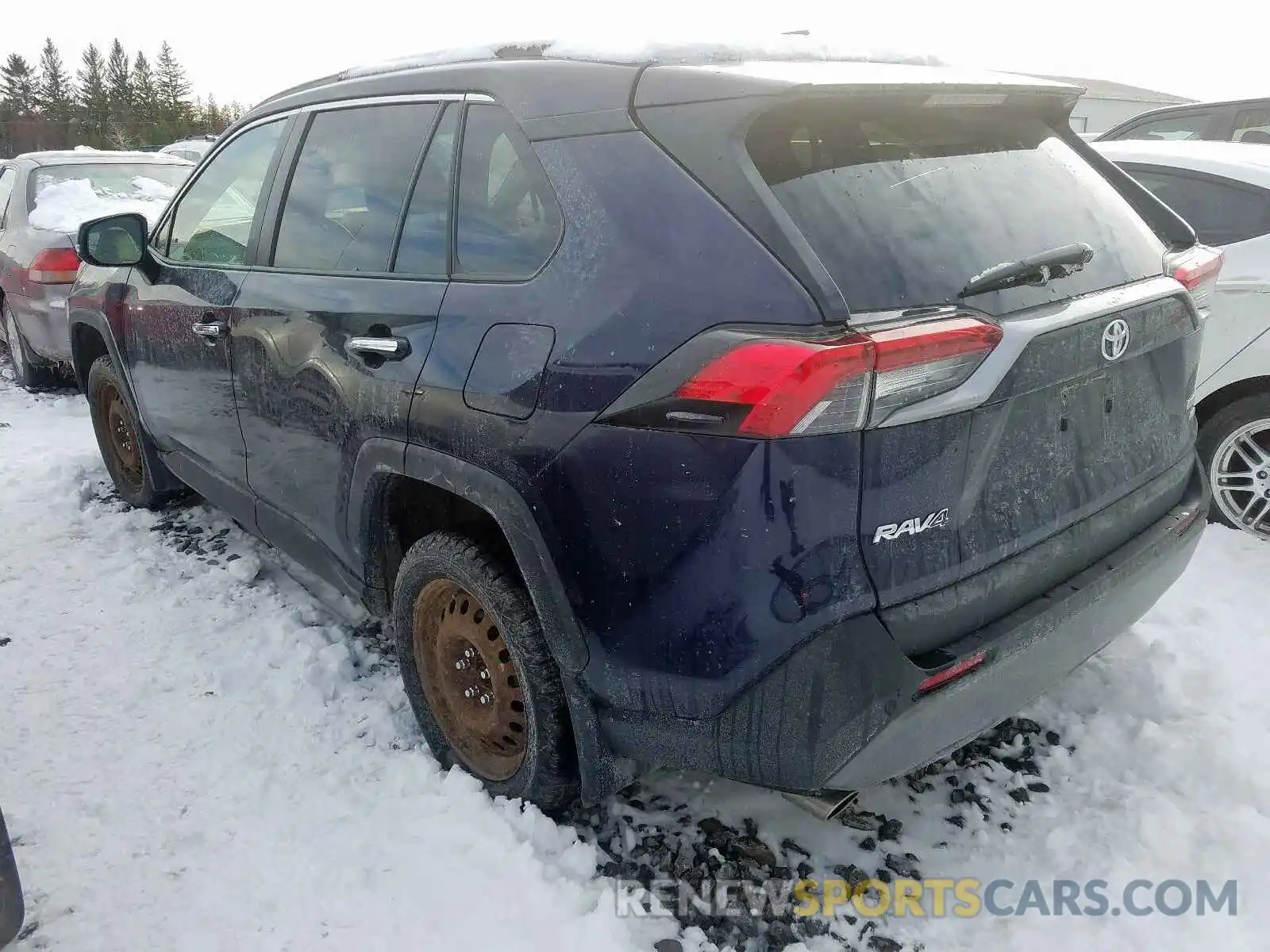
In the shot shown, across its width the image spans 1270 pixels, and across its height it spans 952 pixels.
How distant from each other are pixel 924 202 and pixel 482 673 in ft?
5.20

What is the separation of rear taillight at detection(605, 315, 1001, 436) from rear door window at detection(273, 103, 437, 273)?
1.21 meters

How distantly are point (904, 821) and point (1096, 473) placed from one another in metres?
1.03

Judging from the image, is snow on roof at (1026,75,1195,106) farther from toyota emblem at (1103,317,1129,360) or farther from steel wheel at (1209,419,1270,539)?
toyota emblem at (1103,317,1129,360)

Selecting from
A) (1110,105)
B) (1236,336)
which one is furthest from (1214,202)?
(1110,105)

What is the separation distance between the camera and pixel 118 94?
6078 cm

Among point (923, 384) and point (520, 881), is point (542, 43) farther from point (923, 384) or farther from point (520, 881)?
point (520, 881)

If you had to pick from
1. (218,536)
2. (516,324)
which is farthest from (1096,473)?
(218,536)

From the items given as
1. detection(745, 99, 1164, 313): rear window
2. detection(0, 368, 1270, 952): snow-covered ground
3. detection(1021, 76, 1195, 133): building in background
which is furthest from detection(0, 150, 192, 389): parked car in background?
detection(1021, 76, 1195, 133): building in background

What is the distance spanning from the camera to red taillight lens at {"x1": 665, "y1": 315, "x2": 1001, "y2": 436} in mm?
1625

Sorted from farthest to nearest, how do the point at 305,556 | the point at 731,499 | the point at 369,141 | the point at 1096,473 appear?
the point at 305,556 < the point at 369,141 < the point at 1096,473 < the point at 731,499

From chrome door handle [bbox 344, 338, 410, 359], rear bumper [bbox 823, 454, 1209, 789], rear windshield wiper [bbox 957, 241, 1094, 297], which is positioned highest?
rear windshield wiper [bbox 957, 241, 1094, 297]

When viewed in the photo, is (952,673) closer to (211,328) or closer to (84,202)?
(211,328)

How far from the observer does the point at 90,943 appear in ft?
6.92

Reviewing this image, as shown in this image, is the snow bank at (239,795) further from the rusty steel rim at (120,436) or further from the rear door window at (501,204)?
the rear door window at (501,204)
